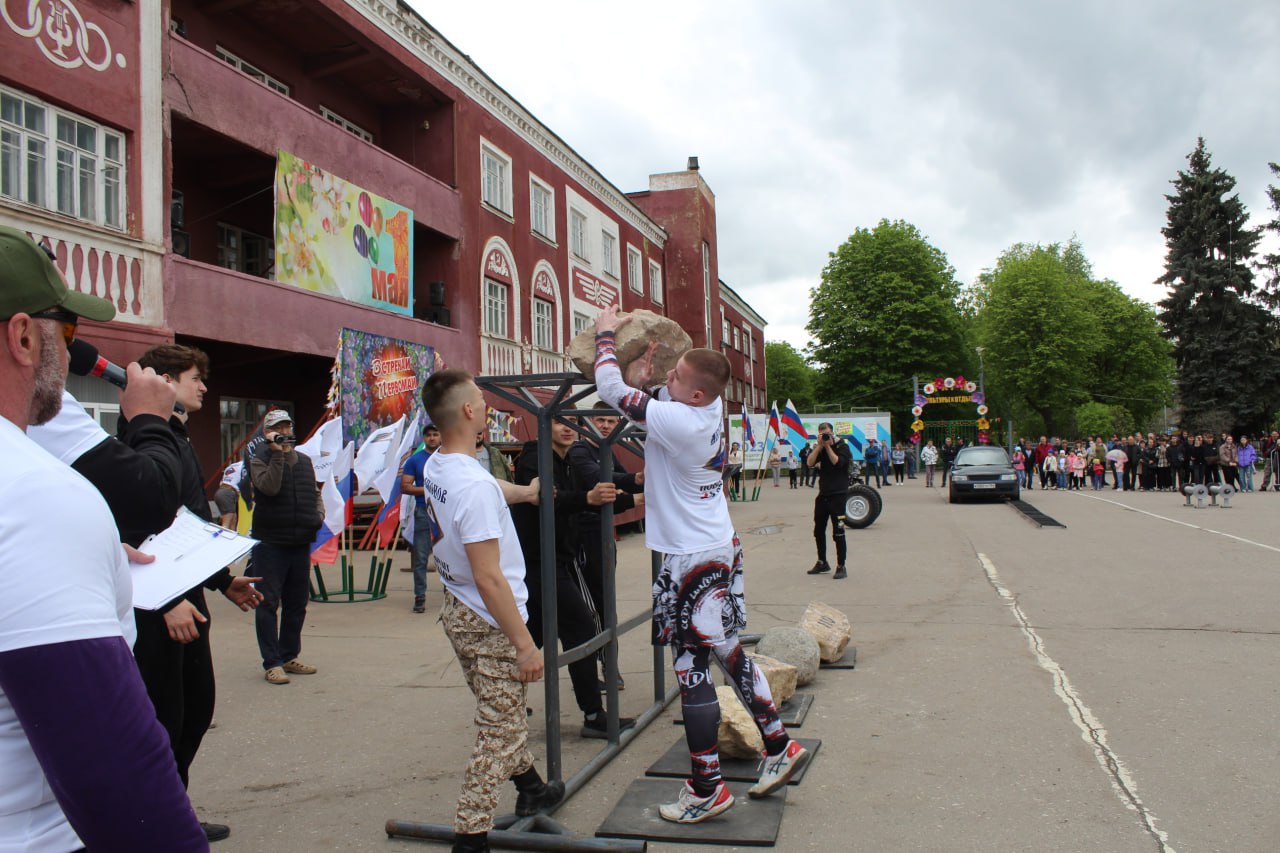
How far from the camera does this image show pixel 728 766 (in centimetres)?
446

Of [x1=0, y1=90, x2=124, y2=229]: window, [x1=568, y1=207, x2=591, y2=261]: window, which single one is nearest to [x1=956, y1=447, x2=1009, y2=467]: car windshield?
[x1=568, y1=207, x2=591, y2=261]: window

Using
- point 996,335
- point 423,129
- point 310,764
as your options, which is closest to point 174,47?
point 423,129

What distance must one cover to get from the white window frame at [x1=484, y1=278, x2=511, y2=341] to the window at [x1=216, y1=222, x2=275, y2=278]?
5.11 m

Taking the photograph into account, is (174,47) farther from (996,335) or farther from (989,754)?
(996,335)

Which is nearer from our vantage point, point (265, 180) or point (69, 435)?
point (69, 435)

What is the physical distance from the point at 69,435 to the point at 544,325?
72.4 feet

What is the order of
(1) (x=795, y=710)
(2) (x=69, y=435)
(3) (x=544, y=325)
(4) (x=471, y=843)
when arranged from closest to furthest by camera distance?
(2) (x=69, y=435)
(4) (x=471, y=843)
(1) (x=795, y=710)
(3) (x=544, y=325)

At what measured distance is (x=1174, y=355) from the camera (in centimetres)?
4269

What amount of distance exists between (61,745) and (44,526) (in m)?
0.27

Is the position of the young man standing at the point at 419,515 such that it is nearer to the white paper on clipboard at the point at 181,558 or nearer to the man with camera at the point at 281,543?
the man with camera at the point at 281,543

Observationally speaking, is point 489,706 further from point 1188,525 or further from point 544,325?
point 544,325

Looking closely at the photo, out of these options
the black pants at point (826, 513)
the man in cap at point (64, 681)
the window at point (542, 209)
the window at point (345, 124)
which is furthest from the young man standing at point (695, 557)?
the window at point (542, 209)

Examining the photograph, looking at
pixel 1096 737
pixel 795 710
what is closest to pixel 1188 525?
pixel 1096 737

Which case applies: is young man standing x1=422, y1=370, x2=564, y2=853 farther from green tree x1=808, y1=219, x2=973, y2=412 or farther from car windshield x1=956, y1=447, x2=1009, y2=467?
green tree x1=808, y1=219, x2=973, y2=412
